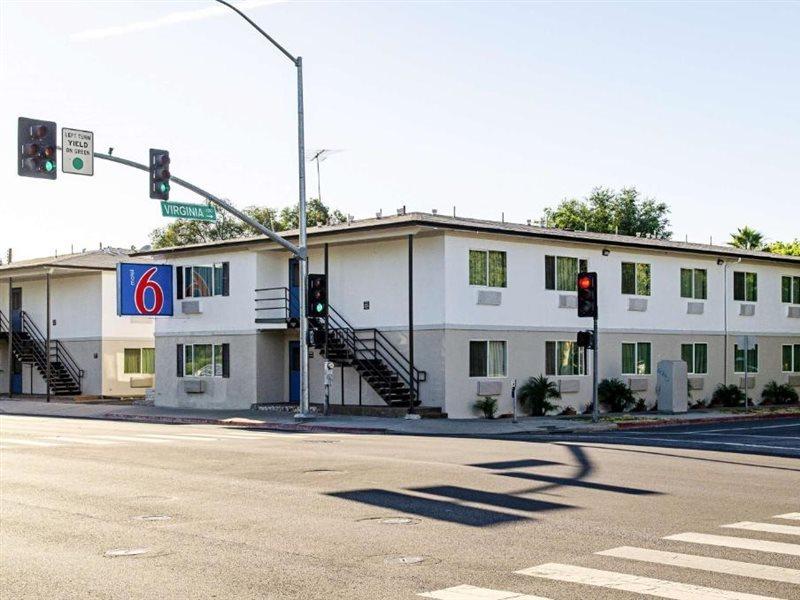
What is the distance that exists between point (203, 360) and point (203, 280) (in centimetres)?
311

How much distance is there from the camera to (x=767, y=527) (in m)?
11.9

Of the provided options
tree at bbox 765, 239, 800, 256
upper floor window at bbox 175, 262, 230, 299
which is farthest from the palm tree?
upper floor window at bbox 175, 262, 230, 299

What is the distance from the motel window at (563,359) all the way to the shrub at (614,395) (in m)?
0.90

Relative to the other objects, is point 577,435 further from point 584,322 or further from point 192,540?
point 192,540

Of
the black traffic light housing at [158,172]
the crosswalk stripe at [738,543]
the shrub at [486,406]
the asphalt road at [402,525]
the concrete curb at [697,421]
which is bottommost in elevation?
the concrete curb at [697,421]

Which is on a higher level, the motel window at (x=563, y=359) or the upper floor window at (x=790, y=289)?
the upper floor window at (x=790, y=289)

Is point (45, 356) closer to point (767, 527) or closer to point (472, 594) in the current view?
point (767, 527)

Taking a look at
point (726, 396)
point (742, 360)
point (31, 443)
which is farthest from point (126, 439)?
point (742, 360)

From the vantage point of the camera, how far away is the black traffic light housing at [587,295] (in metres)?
30.1

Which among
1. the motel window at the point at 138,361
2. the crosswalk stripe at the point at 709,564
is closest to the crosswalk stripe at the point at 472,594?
the crosswalk stripe at the point at 709,564

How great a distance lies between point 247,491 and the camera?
1552 cm

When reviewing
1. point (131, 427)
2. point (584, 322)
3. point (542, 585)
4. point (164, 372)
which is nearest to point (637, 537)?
point (542, 585)

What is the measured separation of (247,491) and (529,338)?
75.2ft

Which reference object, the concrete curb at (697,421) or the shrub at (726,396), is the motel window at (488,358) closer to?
the concrete curb at (697,421)
